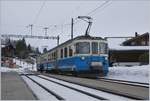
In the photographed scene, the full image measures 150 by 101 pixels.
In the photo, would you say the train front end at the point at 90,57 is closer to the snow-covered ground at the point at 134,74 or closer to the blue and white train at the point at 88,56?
the blue and white train at the point at 88,56

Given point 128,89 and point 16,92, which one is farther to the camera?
point 128,89

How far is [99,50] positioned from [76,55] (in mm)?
1721

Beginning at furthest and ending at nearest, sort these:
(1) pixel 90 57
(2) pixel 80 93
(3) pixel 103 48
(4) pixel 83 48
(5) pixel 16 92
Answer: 1. (3) pixel 103 48
2. (4) pixel 83 48
3. (1) pixel 90 57
4. (5) pixel 16 92
5. (2) pixel 80 93

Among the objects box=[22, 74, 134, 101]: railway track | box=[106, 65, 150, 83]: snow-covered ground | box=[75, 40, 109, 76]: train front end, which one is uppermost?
box=[75, 40, 109, 76]: train front end

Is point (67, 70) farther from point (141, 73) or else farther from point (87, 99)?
point (87, 99)

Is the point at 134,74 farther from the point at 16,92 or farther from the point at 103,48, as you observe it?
the point at 16,92

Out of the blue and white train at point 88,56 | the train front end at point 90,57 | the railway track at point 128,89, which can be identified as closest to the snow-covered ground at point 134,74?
the blue and white train at point 88,56

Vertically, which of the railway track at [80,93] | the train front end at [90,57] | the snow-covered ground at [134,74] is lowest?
the railway track at [80,93]

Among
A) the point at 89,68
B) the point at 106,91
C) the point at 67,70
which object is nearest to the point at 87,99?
the point at 106,91

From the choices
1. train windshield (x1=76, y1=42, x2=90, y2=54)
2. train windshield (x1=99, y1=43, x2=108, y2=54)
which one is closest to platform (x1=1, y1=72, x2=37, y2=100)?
train windshield (x1=76, y1=42, x2=90, y2=54)

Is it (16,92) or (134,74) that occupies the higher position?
(134,74)

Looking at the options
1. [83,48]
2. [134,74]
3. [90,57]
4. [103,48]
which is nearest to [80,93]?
[90,57]

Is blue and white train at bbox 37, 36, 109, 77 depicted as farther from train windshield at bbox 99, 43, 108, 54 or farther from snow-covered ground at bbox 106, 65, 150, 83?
snow-covered ground at bbox 106, 65, 150, 83

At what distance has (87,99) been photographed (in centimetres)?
1241
